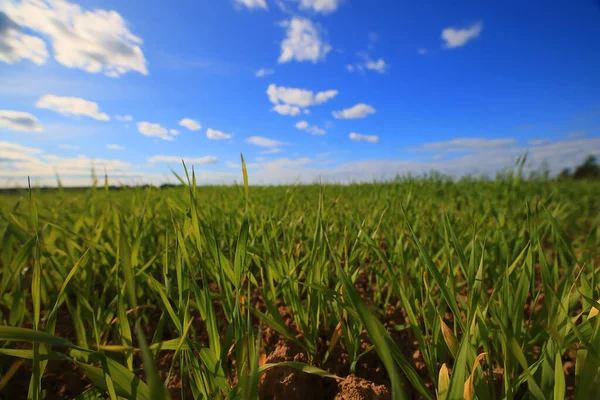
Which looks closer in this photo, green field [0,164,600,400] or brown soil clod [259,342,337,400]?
green field [0,164,600,400]

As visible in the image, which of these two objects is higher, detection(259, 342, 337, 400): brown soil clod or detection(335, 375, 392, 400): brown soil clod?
detection(335, 375, 392, 400): brown soil clod

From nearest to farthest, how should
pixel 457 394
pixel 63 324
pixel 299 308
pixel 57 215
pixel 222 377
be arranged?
pixel 457 394
pixel 222 377
pixel 299 308
pixel 63 324
pixel 57 215

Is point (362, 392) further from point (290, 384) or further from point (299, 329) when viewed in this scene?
point (299, 329)

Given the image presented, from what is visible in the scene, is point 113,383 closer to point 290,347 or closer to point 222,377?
point 222,377

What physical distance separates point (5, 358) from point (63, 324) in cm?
22

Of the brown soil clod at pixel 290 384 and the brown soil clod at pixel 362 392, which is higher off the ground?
the brown soil clod at pixel 362 392

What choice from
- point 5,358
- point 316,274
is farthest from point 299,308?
point 5,358

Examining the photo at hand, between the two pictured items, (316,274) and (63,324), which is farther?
(63,324)

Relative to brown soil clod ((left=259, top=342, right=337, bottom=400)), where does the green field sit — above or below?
above

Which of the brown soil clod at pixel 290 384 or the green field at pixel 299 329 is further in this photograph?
the brown soil clod at pixel 290 384

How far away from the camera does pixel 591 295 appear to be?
2.02 ft

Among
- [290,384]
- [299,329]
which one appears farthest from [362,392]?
[299,329]

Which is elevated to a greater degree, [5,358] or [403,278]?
[403,278]

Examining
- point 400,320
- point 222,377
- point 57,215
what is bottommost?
point 400,320
